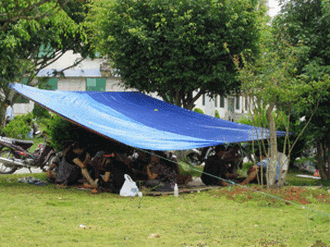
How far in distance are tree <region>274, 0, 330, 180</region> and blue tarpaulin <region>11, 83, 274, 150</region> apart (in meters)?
1.39

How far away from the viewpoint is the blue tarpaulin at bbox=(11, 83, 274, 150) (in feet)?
28.1

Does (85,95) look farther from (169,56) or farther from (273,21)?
(273,21)

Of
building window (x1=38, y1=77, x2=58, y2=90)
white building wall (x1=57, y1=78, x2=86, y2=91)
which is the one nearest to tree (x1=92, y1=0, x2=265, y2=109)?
building window (x1=38, y1=77, x2=58, y2=90)

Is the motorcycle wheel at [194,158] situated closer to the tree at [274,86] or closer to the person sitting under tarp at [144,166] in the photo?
the person sitting under tarp at [144,166]

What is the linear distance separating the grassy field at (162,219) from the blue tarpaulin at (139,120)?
1.02 m

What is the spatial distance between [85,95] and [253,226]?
578 centimetres

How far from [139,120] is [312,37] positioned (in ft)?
13.5

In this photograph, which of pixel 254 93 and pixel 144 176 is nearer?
pixel 254 93

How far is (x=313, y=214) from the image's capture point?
6.85 meters

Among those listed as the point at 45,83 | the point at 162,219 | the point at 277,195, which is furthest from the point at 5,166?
the point at 45,83

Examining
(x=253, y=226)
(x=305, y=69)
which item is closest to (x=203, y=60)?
(x=305, y=69)

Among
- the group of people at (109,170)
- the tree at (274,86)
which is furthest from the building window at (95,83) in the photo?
the tree at (274,86)

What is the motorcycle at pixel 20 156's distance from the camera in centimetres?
1084

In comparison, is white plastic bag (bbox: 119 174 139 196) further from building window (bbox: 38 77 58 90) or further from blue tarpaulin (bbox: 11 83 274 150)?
building window (bbox: 38 77 58 90)
